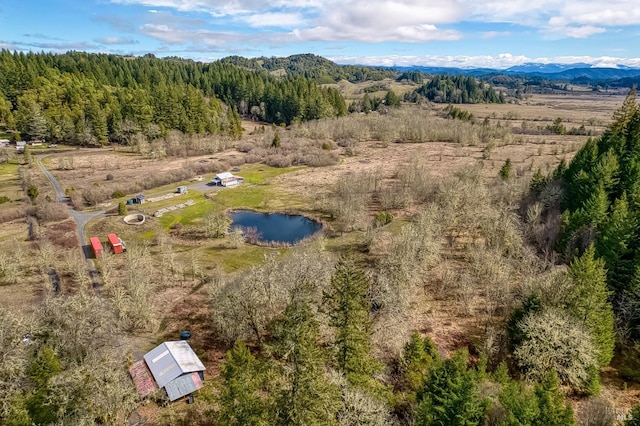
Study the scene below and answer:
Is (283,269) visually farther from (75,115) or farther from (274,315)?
(75,115)

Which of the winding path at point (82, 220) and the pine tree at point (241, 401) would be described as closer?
the pine tree at point (241, 401)

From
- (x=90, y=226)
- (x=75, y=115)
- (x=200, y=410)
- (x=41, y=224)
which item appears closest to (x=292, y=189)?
(x=90, y=226)

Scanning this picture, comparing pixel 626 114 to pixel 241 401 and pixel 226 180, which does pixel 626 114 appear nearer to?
pixel 241 401

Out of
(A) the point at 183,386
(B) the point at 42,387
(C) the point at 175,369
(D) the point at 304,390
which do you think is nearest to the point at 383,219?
(C) the point at 175,369

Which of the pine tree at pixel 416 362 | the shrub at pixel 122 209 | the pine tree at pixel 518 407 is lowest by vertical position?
the pine tree at pixel 416 362

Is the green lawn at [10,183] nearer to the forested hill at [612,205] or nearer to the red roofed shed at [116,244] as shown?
the red roofed shed at [116,244]

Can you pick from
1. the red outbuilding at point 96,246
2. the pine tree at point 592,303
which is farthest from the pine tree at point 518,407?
the red outbuilding at point 96,246

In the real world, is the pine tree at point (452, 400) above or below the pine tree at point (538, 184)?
below
